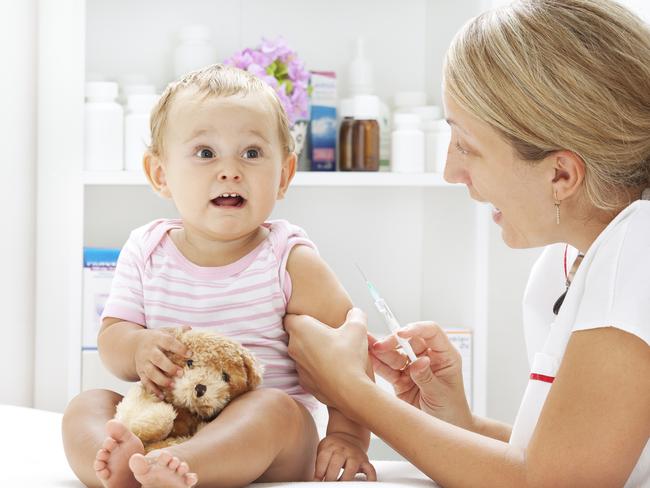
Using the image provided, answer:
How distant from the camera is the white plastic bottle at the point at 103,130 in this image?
2.11 meters

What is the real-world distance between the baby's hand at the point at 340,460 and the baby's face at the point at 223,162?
13.9 inches

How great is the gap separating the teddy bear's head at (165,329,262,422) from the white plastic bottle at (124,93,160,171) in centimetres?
103

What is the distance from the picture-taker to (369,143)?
2.26 meters

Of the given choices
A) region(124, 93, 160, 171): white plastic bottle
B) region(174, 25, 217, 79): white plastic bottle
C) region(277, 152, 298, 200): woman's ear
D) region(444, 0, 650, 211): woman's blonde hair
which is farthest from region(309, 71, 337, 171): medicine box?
region(444, 0, 650, 211): woman's blonde hair

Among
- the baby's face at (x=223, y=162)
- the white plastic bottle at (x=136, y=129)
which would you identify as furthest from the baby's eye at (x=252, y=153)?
the white plastic bottle at (x=136, y=129)

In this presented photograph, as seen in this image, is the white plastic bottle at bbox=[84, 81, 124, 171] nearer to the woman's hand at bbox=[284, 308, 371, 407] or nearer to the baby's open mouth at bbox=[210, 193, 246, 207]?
the baby's open mouth at bbox=[210, 193, 246, 207]

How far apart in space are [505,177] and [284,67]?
117 cm

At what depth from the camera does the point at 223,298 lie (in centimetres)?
133

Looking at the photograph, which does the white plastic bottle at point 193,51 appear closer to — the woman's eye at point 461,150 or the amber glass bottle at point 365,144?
the amber glass bottle at point 365,144

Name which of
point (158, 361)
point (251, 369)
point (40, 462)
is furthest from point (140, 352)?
point (40, 462)

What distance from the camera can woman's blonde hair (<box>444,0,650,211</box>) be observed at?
3.51ft

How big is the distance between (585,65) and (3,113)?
5.01 feet

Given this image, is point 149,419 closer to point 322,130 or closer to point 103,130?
point 103,130

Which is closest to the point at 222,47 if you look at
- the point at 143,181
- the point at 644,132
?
the point at 143,181
